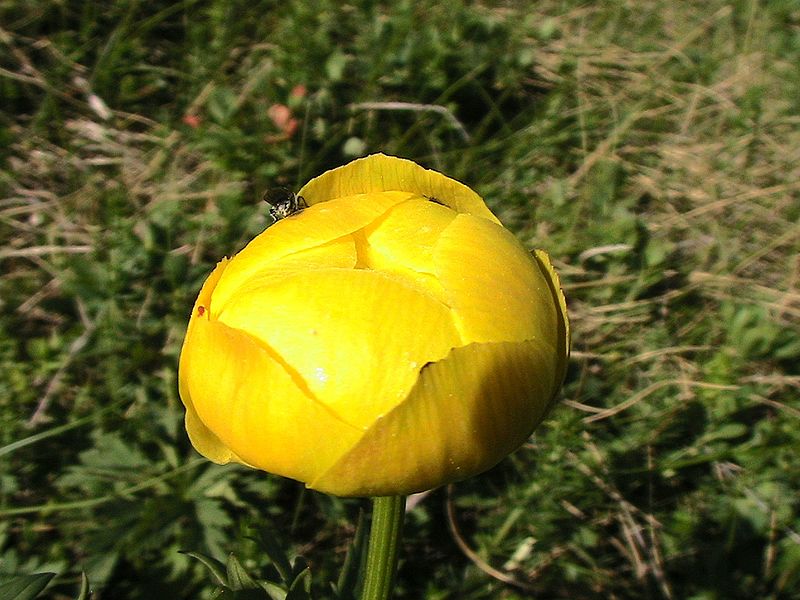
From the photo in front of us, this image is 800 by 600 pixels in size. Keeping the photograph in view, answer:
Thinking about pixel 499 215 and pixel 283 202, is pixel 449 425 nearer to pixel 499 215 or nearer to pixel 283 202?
pixel 283 202

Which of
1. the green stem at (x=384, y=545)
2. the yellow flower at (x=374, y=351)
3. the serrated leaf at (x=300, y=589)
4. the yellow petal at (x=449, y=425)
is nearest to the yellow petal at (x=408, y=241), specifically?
the yellow flower at (x=374, y=351)

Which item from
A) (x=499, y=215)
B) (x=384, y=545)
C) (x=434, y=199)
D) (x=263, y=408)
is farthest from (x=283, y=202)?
(x=499, y=215)


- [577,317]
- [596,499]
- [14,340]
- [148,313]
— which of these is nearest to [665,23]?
[577,317]

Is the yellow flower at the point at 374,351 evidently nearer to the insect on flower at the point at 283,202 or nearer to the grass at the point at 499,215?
the insect on flower at the point at 283,202

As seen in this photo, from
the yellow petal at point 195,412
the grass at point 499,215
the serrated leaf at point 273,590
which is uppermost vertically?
the yellow petal at point 195,412

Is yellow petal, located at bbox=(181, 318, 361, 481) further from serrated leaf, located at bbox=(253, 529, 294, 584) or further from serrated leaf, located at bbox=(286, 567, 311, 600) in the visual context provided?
serrated leaf, located at bbox=(253, 529, 294, 584)

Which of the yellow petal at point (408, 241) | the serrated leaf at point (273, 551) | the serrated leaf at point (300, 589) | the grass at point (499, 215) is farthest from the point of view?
the grass at point (499, 215)

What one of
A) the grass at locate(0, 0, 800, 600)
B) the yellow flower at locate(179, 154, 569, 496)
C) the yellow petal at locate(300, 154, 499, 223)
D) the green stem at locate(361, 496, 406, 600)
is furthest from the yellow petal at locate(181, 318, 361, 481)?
the grass at locate(0, 0, 800, 600)
